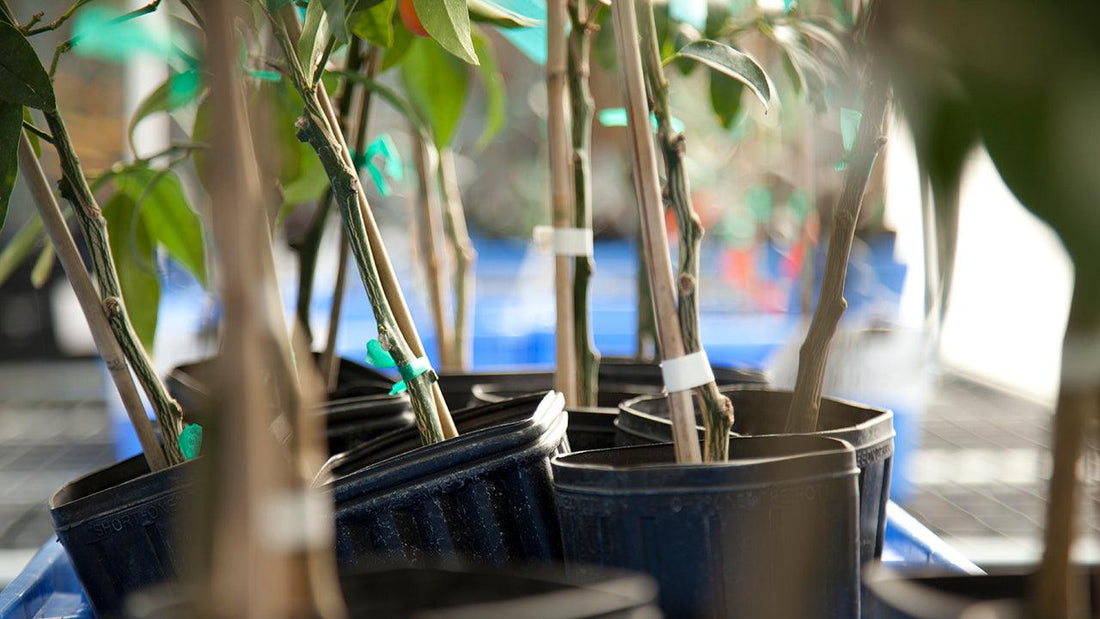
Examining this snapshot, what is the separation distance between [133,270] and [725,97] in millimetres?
463

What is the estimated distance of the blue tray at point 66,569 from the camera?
0.50 meters

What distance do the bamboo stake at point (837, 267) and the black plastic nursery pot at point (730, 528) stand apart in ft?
0.24

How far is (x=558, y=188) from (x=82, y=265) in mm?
286

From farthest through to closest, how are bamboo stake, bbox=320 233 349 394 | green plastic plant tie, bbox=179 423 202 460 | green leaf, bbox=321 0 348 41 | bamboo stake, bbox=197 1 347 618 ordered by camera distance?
bamboo stake, bbox=320 233 349 394 → green plastic plant tie, bbox=179 423 202 460 → green leaf, bbox=321 0 348 41 → bamboo stake, bbox=197 1 347 618

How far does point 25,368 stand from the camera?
112 inches

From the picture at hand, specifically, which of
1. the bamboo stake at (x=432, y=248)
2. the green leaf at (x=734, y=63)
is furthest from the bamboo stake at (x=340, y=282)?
the green leaf at (x=734, y=63)

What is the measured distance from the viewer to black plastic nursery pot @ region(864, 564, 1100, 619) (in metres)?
0.25

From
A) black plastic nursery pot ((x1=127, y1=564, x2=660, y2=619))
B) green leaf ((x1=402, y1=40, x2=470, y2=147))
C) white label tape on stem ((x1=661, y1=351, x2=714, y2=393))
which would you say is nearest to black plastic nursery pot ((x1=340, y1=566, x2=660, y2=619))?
black plastic nursery pot ((x1=127, y1=564, x2=660, y2=619))

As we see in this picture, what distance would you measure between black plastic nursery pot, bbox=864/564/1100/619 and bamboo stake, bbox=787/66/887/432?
155 mm

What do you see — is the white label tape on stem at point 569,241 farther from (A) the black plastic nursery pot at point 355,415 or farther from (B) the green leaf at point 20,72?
(B) the green leaf at point 20,72

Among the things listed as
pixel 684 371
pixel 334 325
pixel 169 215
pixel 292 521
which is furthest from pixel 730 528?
pixel 169 215

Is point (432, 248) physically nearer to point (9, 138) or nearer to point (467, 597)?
point (9, 138)

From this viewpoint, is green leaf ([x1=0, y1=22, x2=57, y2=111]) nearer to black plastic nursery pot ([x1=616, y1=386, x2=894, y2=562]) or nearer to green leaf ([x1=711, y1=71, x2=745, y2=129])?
black plastic nursery pot ([x1=616, y1=386, x2=894, y2=562])

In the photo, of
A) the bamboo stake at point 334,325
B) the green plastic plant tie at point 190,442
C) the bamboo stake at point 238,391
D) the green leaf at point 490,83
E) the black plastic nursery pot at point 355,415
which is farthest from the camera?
the green leaf at point 490,83
